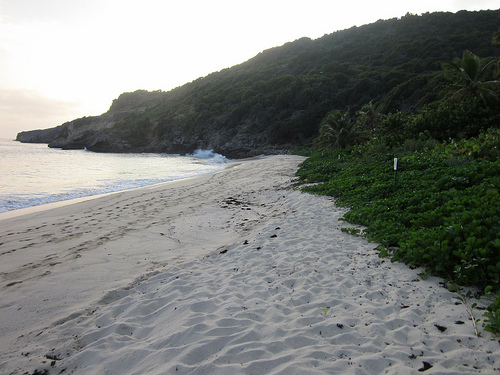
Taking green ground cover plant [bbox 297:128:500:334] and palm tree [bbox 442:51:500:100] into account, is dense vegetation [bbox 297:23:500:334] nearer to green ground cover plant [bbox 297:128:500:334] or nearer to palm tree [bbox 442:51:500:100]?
green ground cover plant [bbox 297:128:500:334]

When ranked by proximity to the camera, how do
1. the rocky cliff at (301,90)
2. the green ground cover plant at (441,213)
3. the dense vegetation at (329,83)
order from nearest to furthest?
1. the green ground cover plant at (441,213)
2. the dense vegetation at (329,83)
3. the rocky cliff at (301,90)

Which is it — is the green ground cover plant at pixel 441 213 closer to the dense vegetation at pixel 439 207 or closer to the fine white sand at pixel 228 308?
the dense vegetation at pixel 439 207

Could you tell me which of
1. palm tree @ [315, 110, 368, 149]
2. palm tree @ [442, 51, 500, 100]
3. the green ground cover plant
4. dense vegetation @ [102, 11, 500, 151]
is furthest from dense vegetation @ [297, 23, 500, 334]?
dense vegetation @ [102, 11, 500, 151]

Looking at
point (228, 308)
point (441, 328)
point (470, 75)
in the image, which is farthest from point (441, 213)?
point (470, 75)

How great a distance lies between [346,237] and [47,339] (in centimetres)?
487

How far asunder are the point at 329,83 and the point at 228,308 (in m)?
57.3

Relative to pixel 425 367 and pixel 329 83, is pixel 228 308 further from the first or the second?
pixel 329 83

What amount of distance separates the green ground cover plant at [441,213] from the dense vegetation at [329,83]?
31.7 meters

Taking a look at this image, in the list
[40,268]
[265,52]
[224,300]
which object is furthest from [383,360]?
[265,52]

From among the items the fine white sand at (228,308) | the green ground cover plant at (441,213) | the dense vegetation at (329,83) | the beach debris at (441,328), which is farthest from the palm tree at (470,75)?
the beach debris at (441,328)

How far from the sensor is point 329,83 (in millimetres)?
53781

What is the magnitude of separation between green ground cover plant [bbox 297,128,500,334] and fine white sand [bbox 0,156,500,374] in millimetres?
299

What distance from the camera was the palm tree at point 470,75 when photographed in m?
17.5

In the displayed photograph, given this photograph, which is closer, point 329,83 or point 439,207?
point 439,207
